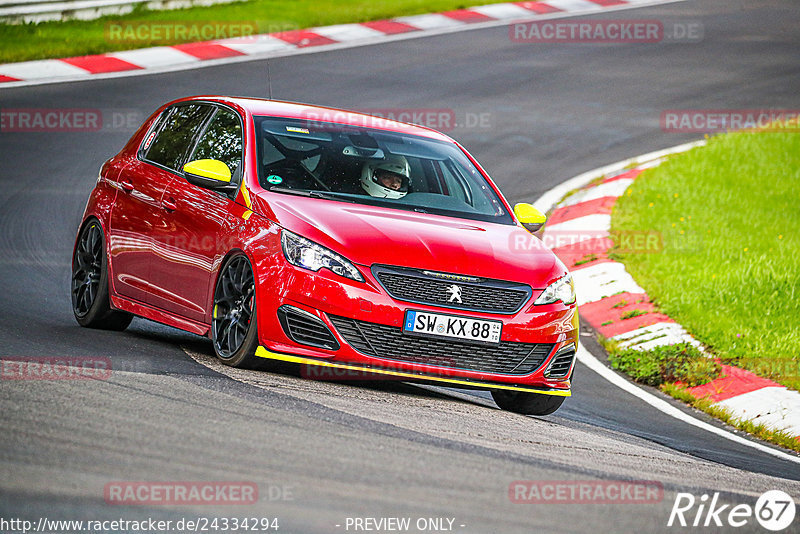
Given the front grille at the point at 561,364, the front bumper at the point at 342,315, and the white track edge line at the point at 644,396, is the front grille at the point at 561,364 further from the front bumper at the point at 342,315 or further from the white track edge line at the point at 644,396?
the white track edge line at the point at 644,396

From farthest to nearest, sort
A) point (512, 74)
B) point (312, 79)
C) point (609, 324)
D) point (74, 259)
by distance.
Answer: point (512, 74) < point (312, 79) < point (609, 324) < point (74, 259)

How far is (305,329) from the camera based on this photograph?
6727 mm

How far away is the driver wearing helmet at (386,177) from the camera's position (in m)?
7.73

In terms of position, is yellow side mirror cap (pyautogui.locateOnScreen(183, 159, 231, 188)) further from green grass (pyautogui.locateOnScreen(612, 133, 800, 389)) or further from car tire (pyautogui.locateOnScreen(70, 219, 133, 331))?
green grass (pyautogui.locateOnScreen(612, 133, 800, 389))

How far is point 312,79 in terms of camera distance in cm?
1827

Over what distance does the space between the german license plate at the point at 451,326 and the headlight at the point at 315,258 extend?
37 centimetres

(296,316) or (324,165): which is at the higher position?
(324,165)

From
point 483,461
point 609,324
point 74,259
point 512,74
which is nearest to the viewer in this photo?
point 483,461

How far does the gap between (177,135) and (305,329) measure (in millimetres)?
2448

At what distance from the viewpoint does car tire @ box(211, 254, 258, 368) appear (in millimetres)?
6887

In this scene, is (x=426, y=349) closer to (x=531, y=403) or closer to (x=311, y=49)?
(x=531, y=403)

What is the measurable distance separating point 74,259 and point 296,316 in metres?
3.04

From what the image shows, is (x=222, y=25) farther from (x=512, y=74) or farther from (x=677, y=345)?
(x=677, y=345)

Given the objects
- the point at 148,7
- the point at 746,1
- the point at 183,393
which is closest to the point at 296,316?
the point at 183,393
